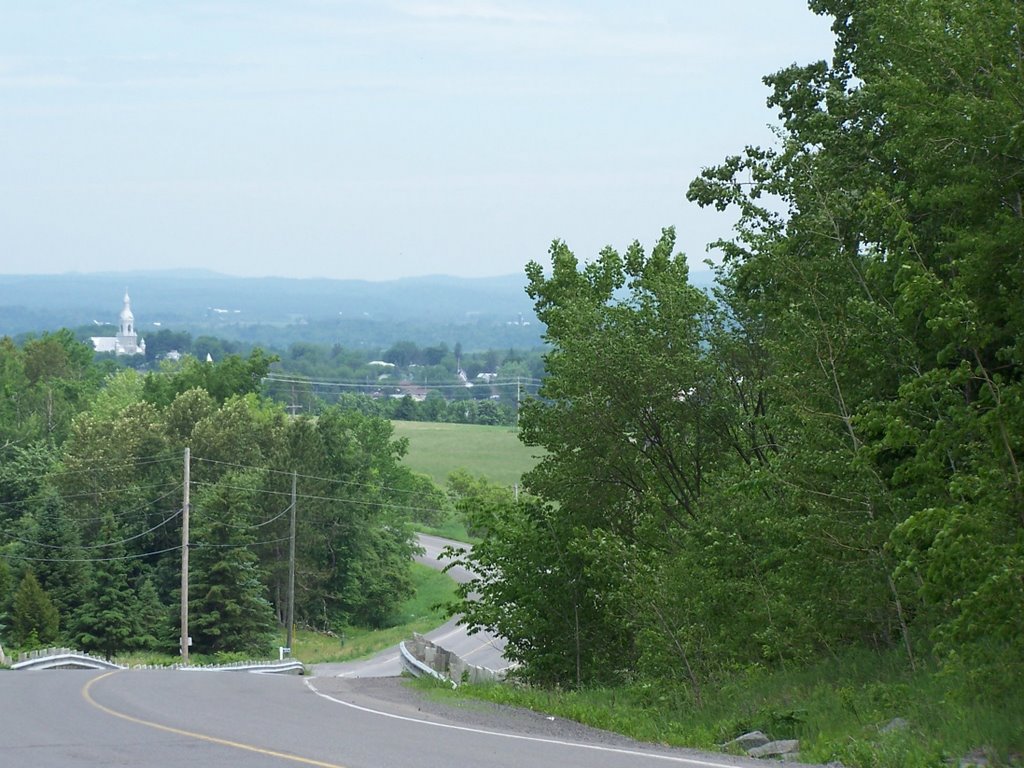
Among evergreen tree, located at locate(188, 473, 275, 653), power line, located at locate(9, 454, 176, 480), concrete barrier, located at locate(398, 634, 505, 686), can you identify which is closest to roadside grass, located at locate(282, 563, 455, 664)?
evergreen tree, located at locate(188, 473, 275, 653)

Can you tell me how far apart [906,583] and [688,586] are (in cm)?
428

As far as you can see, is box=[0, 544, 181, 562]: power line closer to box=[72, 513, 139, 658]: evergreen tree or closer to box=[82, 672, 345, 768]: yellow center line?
box=[72, 513, 139, 658]: evergreen tree

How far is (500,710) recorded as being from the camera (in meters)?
18.2

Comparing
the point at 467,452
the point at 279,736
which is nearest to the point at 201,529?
the point at 279,736

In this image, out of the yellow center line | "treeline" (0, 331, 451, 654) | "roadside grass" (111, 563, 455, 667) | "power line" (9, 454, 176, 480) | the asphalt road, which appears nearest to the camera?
the yellow center line

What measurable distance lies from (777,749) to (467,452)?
13255 cm

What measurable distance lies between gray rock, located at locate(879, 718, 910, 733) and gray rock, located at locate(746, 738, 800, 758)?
0.79 metres

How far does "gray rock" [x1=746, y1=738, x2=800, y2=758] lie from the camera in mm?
13086

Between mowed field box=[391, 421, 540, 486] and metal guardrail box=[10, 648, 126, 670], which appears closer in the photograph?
metal guardrail box=[10, 648, 126, 670]

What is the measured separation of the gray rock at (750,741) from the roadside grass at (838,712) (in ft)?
0.51

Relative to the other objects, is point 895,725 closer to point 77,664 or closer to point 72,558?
point 77,664

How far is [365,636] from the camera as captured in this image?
81.3 metres

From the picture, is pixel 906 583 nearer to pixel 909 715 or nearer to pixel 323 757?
pixel 909 715

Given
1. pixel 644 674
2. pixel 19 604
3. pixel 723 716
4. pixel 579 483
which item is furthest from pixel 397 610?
pixel 723 716
